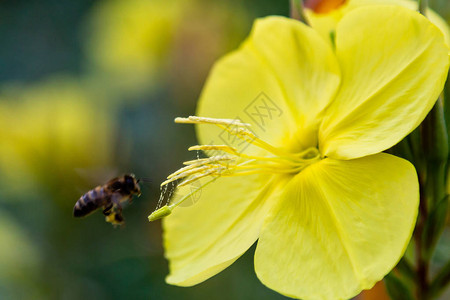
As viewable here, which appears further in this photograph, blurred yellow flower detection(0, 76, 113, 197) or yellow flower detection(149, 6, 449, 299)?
blurred yellow flower detection(0, 76, 113, 197)

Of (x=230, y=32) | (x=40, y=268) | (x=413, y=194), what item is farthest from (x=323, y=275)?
(x=230, y=32)

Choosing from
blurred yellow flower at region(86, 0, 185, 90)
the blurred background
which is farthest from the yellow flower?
blurred yellow flower at region(86, 0, 185, 90)

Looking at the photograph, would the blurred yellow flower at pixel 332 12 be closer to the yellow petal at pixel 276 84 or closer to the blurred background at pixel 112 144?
the yellow petal at pixel 276 84

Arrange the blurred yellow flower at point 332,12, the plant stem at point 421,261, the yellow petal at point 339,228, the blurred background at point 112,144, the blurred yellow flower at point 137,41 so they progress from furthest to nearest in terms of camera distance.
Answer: the blurred yellow flower at point 137,41
the blurred background at point 112,144
the blurred yellow flower at point 332,12
the plant stem at point 421,261
the yellow petal at point 339,228

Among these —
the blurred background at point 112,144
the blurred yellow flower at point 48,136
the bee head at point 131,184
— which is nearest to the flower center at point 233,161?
the bee head at point 131,184

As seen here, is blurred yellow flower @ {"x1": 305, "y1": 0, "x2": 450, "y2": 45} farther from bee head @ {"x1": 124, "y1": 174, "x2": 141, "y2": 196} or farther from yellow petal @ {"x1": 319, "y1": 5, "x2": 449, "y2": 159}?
bee head @ {"x1": 124, "y1": 174, "x2": 141, "y2": 196}

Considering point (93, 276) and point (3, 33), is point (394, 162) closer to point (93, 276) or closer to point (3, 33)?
point (93, 276)
